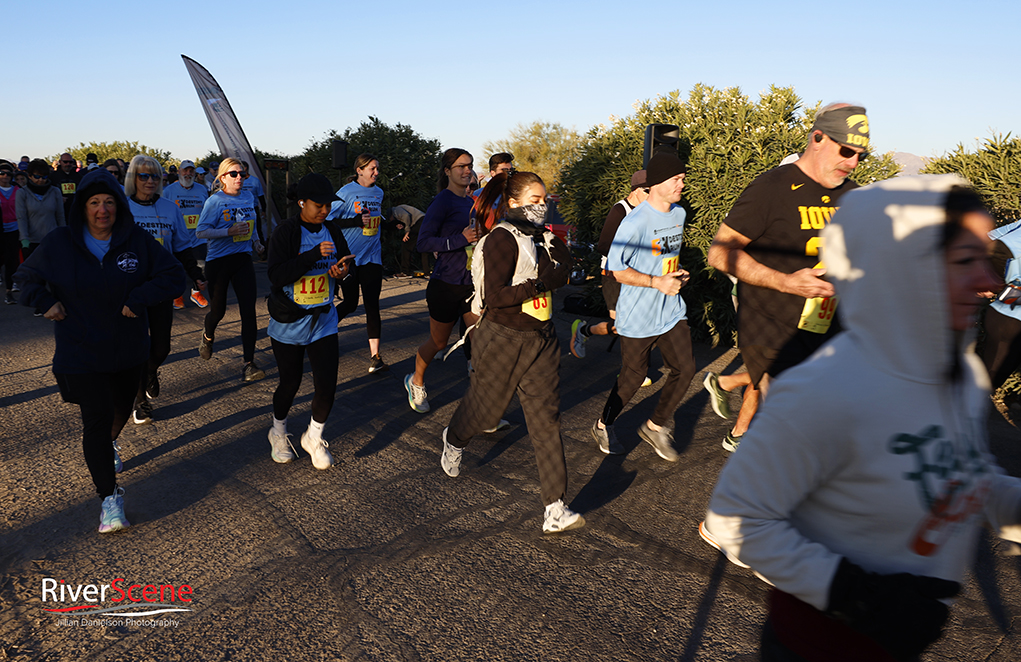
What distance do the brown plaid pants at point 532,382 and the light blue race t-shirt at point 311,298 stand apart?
122cm

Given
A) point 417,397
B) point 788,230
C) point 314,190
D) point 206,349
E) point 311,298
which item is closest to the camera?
point 788,230

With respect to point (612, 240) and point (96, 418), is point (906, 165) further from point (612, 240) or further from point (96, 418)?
point (96, 418)

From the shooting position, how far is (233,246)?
21.8 feet

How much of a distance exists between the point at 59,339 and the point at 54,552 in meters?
1.09

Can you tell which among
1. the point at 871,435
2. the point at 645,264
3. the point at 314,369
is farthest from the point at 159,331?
the point at 871,435

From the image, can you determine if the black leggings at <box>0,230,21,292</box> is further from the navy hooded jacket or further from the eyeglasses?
the eyeglasses

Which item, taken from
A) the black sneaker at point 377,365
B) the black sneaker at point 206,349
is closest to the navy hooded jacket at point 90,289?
the black sneaker at point 377,365

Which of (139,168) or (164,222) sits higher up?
(139,168)

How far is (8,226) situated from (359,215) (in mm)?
7458

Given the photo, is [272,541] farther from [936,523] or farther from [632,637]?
[936,523]

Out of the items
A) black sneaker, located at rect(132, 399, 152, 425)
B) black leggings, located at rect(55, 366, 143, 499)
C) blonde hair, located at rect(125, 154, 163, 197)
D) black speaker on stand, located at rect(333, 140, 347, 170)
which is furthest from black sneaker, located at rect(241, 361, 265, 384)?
black speaker on stand, located at rect(333, 140, 347, 170)

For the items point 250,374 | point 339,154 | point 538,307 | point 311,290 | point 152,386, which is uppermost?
point 339,154

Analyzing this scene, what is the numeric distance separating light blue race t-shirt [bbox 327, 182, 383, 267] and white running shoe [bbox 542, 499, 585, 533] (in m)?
3.69

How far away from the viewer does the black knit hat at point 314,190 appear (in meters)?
4.50
